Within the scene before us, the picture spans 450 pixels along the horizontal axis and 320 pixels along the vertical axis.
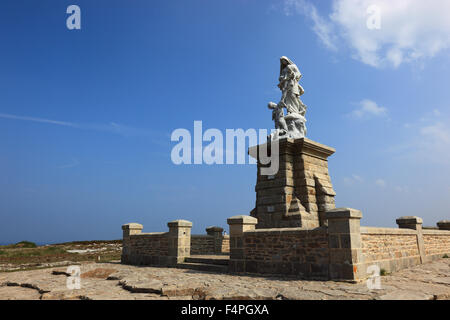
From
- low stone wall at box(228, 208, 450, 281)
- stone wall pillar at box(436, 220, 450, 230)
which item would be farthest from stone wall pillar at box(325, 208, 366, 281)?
stone wall pillar at box(436, 220, 450, 230)

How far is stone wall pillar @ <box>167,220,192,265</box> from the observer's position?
11.0 m

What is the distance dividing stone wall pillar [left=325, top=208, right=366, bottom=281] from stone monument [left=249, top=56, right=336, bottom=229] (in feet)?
7.45

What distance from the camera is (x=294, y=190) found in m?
10.6

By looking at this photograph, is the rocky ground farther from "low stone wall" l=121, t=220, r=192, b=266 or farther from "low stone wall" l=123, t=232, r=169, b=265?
"low stone wall" l=123, t=232, r=169, b=265

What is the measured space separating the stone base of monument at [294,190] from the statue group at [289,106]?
0.74 m

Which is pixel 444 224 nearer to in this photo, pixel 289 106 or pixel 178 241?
pixel 289 106

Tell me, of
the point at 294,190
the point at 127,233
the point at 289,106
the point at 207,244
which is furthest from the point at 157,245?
the point at 289,106

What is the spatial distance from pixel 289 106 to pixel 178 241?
6486mm

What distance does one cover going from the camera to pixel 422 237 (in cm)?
1137
